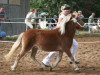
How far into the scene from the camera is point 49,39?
11023mm

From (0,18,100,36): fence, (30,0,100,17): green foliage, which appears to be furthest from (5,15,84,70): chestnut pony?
(30,0,100,17): green foliage

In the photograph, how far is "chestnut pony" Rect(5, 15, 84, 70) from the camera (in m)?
10.9

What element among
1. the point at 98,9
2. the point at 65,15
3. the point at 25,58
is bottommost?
the point at 98,9

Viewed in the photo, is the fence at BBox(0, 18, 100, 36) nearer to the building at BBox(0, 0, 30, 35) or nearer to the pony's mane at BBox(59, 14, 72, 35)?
the building at BBox(0, 0, 30, 35)

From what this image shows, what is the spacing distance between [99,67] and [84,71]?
0.93m

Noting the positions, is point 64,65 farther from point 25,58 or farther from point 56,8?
point 56,8

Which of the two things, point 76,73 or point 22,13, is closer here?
point 76,73

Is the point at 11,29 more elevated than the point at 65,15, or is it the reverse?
the point at 65,15

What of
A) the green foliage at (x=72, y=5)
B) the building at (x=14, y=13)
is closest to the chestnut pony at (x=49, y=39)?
the building at (x=14, y=13)

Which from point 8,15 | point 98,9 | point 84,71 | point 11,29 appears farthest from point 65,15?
point 98,9

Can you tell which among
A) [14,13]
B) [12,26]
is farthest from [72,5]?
[12,26]

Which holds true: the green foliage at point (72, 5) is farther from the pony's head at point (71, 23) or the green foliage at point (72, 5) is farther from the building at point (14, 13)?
the pony's head at point (71, 23)

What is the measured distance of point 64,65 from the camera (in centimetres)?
1228

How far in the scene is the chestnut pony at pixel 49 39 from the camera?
10.9 metres
